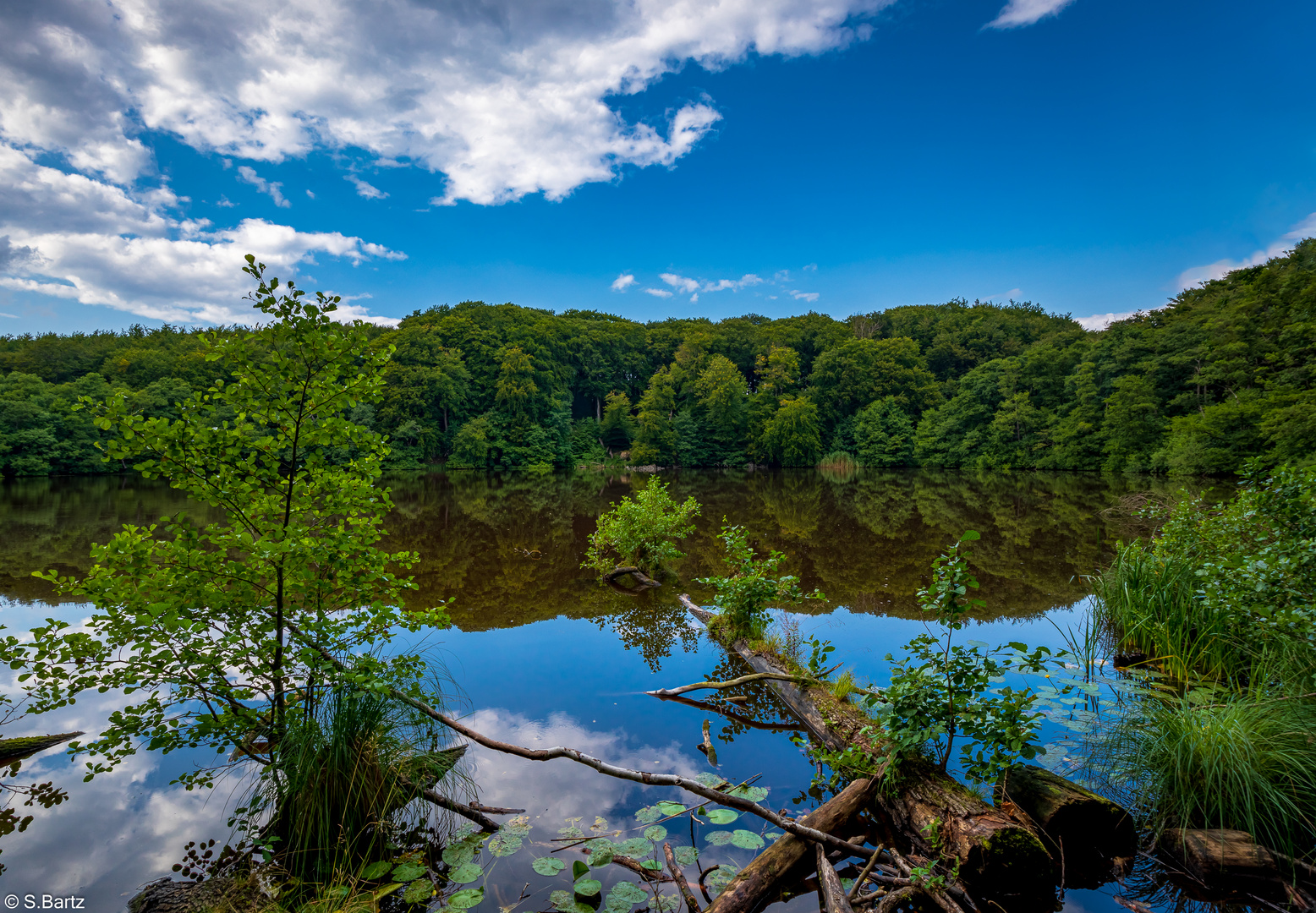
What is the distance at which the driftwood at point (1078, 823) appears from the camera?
3.25 metres

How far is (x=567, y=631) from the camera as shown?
8.09 metres

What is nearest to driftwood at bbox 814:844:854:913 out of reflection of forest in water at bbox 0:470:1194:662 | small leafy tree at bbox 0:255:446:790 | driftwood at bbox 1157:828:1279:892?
driftwood at bbox 1157:828:1279:892

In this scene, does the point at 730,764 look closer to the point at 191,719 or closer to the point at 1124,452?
the point at 191,719

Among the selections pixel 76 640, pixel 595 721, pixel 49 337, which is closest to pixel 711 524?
pixel 595 721

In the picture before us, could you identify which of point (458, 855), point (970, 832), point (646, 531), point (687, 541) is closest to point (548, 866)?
point (458, 855)

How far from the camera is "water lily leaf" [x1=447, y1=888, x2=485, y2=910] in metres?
3.02

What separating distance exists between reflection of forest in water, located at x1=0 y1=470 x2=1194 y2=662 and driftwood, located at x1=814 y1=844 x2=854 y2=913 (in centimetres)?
421

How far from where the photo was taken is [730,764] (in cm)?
458

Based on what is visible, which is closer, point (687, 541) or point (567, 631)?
point (567, 631)

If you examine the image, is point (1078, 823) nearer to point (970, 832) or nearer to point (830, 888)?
point (970, 832)

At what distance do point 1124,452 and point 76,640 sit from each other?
41.0m

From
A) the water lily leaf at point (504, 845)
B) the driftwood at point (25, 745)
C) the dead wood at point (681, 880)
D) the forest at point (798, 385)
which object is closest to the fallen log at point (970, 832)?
the dead wood at point (681, 880)

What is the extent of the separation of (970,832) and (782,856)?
96 centimetres

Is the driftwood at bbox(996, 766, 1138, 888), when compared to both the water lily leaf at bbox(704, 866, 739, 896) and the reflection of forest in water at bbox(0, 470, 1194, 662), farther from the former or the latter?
the reflection of forest in water at bbox(0, 470, 1194, 662)
